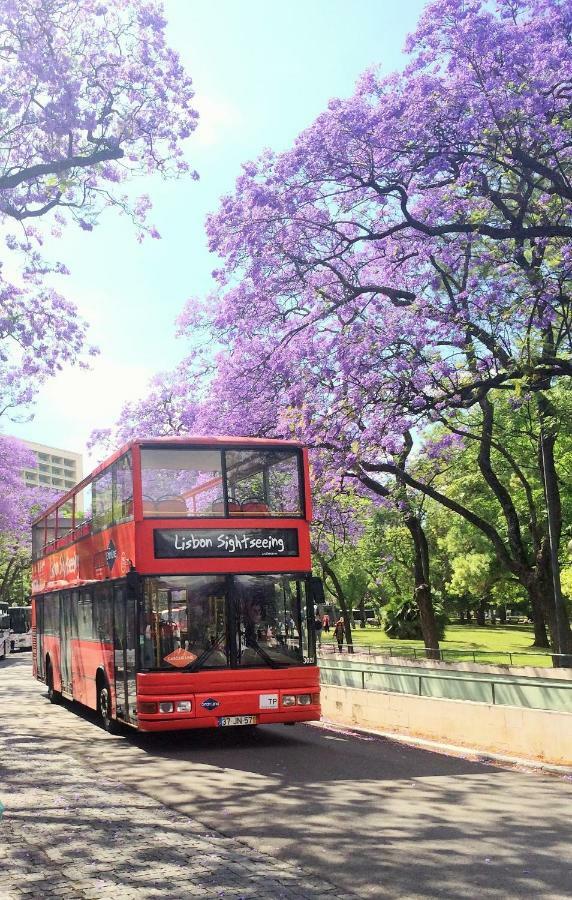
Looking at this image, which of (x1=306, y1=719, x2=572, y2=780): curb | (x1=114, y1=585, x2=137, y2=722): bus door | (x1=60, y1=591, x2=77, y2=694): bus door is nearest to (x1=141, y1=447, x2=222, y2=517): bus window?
(x1=114, y1=585, x2=137, y2=722): bus door

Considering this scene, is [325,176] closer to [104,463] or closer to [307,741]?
[104,463]

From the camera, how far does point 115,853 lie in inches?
252

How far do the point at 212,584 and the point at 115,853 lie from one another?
19.1 ft

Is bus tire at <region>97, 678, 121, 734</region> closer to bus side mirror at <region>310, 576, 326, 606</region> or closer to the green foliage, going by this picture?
bus side mirror at <region>310, 576, 326, 606</region>

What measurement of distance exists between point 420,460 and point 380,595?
1996 inches

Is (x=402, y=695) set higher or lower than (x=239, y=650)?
lower

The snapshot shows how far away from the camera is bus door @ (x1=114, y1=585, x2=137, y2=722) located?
12.4m

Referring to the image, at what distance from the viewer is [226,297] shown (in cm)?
1816

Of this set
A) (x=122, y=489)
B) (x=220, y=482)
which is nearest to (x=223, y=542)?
(x=220, y=482)

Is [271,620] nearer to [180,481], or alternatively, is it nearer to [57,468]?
[180,481]

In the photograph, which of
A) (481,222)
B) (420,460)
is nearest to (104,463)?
(481,222)

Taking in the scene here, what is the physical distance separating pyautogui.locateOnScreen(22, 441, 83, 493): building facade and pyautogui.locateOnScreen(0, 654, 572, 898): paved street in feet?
501

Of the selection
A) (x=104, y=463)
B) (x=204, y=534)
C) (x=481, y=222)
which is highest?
(x=481, y=222)

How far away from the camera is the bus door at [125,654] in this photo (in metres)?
12.4
